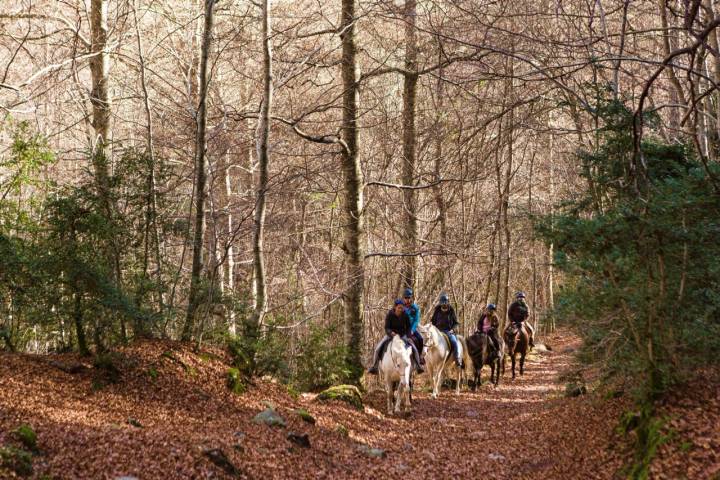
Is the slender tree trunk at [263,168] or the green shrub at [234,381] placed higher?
the slender tree trunk at [263,168]

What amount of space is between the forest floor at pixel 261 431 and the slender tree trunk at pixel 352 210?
6.28ft

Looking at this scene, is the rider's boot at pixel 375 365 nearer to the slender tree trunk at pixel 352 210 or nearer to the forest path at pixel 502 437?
the slender tree trunk at pixel 352 210

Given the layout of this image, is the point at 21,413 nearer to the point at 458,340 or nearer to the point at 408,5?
the point at 408,5

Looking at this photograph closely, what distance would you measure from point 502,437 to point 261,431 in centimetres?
481

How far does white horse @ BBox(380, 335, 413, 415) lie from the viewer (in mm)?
13922

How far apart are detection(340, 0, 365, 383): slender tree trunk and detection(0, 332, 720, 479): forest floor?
6.28 ft

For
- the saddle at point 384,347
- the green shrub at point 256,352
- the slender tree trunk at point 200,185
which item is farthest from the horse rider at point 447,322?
the slender tree trunk at point 200,185

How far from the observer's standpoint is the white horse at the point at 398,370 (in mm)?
13922

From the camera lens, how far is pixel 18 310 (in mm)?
9547

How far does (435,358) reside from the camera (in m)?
16.6

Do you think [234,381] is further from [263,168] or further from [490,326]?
[490,326]

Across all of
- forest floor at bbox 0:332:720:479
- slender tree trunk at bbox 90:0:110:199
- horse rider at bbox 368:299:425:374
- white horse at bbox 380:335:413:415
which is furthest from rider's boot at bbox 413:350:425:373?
slender tree trunk at bbox 90:0:110:199

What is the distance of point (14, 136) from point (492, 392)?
1413cm

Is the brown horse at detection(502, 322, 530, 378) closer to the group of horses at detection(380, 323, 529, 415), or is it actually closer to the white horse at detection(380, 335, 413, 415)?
the group of horses at detection(380, 323, 529, 415)
